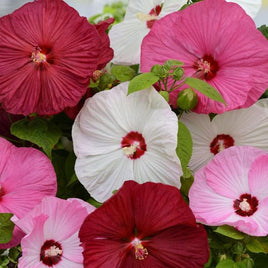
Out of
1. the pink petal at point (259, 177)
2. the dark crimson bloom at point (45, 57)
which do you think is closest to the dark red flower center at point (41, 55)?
the dark crimson bloom at point (45, 57)

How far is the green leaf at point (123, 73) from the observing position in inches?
24.1

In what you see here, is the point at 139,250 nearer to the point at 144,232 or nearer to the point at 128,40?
the point at 144,232

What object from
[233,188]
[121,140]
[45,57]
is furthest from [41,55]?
[233,188]

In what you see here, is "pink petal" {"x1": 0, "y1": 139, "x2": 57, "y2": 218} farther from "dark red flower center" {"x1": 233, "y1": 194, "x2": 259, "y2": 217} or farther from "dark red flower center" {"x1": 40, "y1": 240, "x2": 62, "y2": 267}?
"dark red flower center" {"x1": 233, "y1": 194, "x2": 259, "y2": 217}

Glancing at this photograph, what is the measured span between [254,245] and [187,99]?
0.14 meters

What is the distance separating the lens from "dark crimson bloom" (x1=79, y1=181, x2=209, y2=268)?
0.48 meters

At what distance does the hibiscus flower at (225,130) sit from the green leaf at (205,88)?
5cm

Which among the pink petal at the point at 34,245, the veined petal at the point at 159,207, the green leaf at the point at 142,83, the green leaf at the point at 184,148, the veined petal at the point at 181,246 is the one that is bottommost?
the pink petal at the point at 34,245

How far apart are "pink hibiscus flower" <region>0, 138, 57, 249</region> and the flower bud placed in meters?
0.13

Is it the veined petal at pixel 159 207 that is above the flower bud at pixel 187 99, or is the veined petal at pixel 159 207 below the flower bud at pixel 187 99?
below

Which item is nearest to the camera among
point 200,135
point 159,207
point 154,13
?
point 159,207

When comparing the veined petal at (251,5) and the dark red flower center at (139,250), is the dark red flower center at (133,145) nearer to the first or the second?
the dark red flower center at (139,250)

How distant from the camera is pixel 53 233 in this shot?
0.52 meters

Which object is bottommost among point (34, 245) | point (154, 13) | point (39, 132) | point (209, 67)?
point (34, 245)
